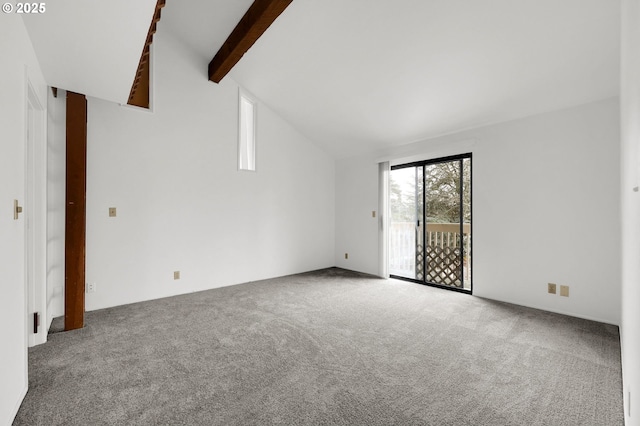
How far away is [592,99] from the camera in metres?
2.98

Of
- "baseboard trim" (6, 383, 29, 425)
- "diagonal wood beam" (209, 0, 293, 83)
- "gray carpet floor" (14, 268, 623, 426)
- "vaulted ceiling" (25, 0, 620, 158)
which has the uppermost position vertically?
"diagonal wood beam" (209, 0, 293, 83)

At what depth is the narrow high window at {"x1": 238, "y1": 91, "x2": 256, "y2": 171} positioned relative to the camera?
4.71 meters

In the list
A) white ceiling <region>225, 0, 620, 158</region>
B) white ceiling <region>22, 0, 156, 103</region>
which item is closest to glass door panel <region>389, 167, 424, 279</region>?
white ceiling <region>225, 0, 620, 158</region>

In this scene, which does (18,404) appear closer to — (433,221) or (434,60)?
(434,60)

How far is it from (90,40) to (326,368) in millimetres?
2781

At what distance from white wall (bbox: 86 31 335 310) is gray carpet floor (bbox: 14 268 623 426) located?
0.64 m

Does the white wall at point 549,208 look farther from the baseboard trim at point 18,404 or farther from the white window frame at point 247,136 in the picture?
the baseboard trim at point 18,404

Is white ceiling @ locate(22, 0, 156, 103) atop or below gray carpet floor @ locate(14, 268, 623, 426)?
atop

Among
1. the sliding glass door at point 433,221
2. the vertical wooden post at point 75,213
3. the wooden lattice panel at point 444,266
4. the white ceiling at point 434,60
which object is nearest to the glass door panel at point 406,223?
the sliding glass door at point 433,221

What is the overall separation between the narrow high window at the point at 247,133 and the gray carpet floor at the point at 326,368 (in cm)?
233

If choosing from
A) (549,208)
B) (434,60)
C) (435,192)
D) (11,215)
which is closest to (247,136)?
(434,60)

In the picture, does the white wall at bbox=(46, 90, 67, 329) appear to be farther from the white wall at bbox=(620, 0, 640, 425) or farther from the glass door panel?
the glass door panel

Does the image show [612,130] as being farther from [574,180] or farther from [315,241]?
[315,241]

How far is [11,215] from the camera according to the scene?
158 centimetres
